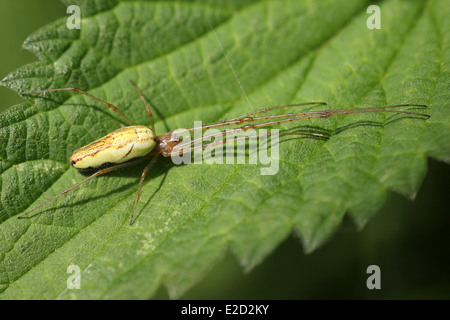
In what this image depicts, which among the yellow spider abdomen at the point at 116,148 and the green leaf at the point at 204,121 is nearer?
the green leaf at the point at 204,121

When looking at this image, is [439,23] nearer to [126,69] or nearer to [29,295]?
[126,69]

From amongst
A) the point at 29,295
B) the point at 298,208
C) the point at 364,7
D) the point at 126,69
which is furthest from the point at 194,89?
the point at 29,295

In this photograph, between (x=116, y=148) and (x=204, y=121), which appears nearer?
(x=116, y=148)

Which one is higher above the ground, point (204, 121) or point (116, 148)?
point (204, 121)

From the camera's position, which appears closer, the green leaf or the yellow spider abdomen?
the green leaf
